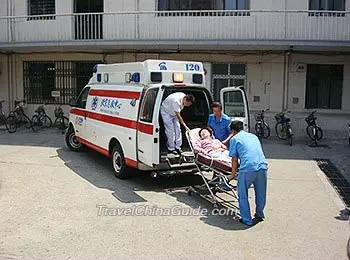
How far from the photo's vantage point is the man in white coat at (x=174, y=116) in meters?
7.57

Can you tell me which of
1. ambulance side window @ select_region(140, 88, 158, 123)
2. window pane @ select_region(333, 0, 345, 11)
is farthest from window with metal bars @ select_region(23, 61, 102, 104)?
ambulance side window @ select_region(140, 88, 158, 123)

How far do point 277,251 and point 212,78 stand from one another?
11119mm

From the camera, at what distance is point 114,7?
15750 millimetres

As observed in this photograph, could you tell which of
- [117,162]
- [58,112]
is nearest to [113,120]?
[117,162]

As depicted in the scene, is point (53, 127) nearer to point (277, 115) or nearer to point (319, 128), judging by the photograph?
point (277, 115)

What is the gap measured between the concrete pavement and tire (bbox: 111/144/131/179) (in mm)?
174

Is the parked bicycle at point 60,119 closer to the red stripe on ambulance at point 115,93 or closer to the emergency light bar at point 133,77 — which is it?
the red stripe on ambulance at point 115,93

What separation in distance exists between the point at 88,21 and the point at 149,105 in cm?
994

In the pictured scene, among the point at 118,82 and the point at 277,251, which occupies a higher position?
the point at 118,82

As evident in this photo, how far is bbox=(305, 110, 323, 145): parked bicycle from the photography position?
43.2 ft

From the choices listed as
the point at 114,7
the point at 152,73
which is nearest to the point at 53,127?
the point at 114,7

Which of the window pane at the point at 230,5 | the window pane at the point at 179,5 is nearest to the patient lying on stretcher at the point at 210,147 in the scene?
the window pane at the point at 230,5

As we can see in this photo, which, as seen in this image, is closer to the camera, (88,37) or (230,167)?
(230,167)

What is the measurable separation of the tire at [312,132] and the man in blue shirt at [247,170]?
25.8 feet
